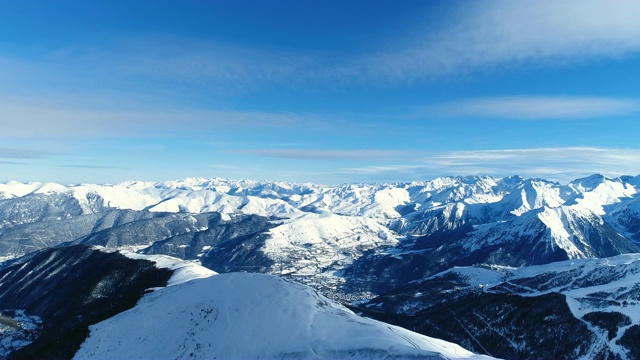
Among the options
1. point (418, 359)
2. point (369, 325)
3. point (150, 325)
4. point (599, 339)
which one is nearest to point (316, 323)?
point (369, 325)

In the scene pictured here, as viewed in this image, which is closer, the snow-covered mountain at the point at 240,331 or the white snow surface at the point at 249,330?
the white snow surface at the point at 249,330

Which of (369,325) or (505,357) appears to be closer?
(369,325)

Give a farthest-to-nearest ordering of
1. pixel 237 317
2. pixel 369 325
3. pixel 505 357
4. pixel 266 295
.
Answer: pixel 505 357 < pixel 266 295 < pixel 237 317 < pixel 369 325

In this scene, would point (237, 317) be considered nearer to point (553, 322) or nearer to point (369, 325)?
point (369, 325)

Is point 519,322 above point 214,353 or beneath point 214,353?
beneath

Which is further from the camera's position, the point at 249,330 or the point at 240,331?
the point at 249,330

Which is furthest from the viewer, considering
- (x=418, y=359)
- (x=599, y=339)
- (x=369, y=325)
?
(x=599, y=339)

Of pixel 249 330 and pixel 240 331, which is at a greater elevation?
pixel 249 330

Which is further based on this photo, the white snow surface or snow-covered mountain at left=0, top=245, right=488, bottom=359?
snow-covered mountain at left=0, top=245, right=488, bottom=359
